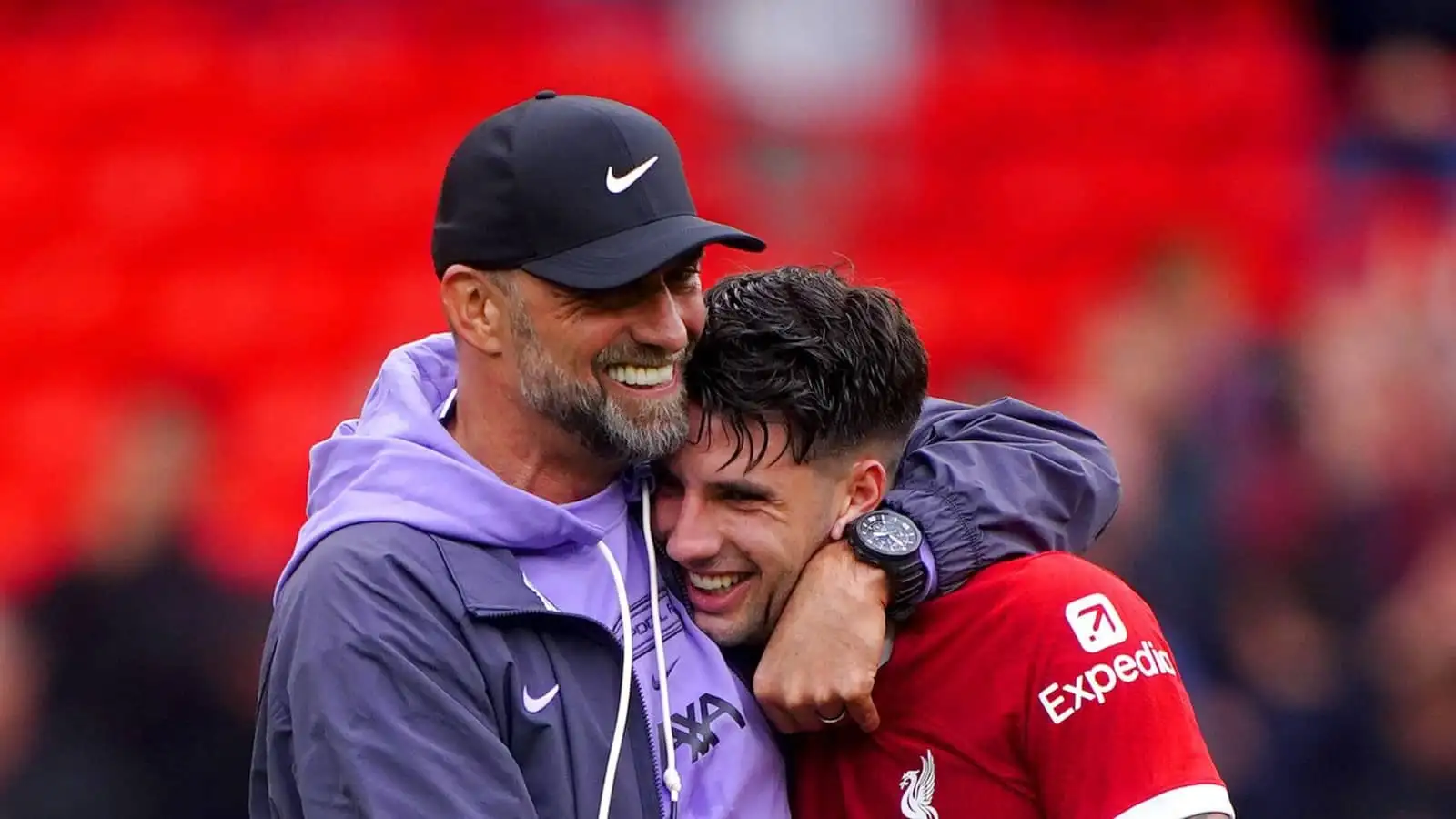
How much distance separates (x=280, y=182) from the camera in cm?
647

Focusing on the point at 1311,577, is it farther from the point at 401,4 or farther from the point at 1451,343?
the point at 401,4

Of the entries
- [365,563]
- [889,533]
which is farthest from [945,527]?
[365,563]

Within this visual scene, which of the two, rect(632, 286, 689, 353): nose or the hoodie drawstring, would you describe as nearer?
the hoodie drawstring

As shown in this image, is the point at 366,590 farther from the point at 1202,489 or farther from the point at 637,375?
the point at 1202,489

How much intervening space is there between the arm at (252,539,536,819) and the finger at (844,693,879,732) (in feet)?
1.47

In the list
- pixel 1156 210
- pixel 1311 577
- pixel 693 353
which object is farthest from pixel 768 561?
pixel 1156 210

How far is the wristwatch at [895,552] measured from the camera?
246 centimetres

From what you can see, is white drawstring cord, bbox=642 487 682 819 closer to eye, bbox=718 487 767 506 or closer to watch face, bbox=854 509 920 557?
eye, bbox=718 487 767 506

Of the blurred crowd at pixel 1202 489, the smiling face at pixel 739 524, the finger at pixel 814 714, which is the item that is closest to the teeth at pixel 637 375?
the smiling face at pixel 739 524

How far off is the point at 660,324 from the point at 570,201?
19 centimetres

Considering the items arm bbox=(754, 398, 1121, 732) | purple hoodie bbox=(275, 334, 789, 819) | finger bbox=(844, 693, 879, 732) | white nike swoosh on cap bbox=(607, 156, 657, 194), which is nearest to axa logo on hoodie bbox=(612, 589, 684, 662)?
purple hoodie bbox=(275, 334, 789, 819)

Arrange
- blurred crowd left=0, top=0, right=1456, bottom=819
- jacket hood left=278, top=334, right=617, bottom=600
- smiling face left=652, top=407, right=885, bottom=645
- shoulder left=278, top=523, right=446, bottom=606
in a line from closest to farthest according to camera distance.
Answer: shoulder left=278, top=523, right=446, bottom=606 → jacket hood left=278, top=334, right=617, bottom=600 → smiling face left=652, top=407, right=885, bottom=645 → blurred crowd left=0, top=0, right=1456, bottom=819

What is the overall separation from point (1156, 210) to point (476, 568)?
189 inches

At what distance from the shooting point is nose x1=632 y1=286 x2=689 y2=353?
2.41 m
